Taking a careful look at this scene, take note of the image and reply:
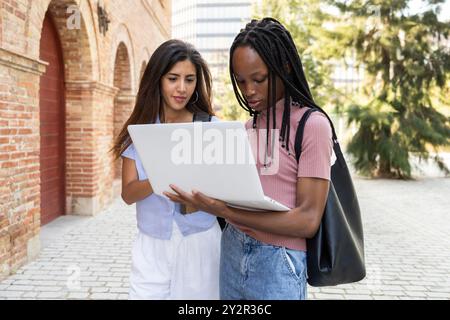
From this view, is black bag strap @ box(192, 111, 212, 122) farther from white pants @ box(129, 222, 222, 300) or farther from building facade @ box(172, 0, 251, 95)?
building facade @ box(172, 0, 251, 95)

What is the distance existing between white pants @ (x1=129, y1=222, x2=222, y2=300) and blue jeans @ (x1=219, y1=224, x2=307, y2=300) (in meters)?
0.29

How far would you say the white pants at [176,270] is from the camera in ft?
6.53

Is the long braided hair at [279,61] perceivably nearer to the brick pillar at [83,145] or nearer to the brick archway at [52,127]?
the brick archway at [52,127]

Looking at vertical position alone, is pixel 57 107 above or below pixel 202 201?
above

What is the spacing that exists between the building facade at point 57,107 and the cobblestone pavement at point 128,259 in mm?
344

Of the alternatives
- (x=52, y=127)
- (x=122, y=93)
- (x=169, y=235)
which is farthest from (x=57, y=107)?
(x=169, y=235)

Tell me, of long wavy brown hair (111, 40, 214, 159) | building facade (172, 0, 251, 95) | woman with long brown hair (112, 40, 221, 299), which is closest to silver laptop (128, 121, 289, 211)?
woman with long brown hair (112, 40, 221, 299)

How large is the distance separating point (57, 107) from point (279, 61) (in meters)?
6.47

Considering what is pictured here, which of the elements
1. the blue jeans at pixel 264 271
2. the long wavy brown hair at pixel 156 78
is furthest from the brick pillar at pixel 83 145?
the blue jeans at pixel 264 271

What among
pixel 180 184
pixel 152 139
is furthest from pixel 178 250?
pixel 152 139

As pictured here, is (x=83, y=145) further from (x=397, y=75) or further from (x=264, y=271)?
(x=397, y=75)

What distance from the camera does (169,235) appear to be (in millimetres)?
1996

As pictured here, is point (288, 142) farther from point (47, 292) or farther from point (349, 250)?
point (47, 292)

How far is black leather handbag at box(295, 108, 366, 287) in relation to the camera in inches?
60.1
